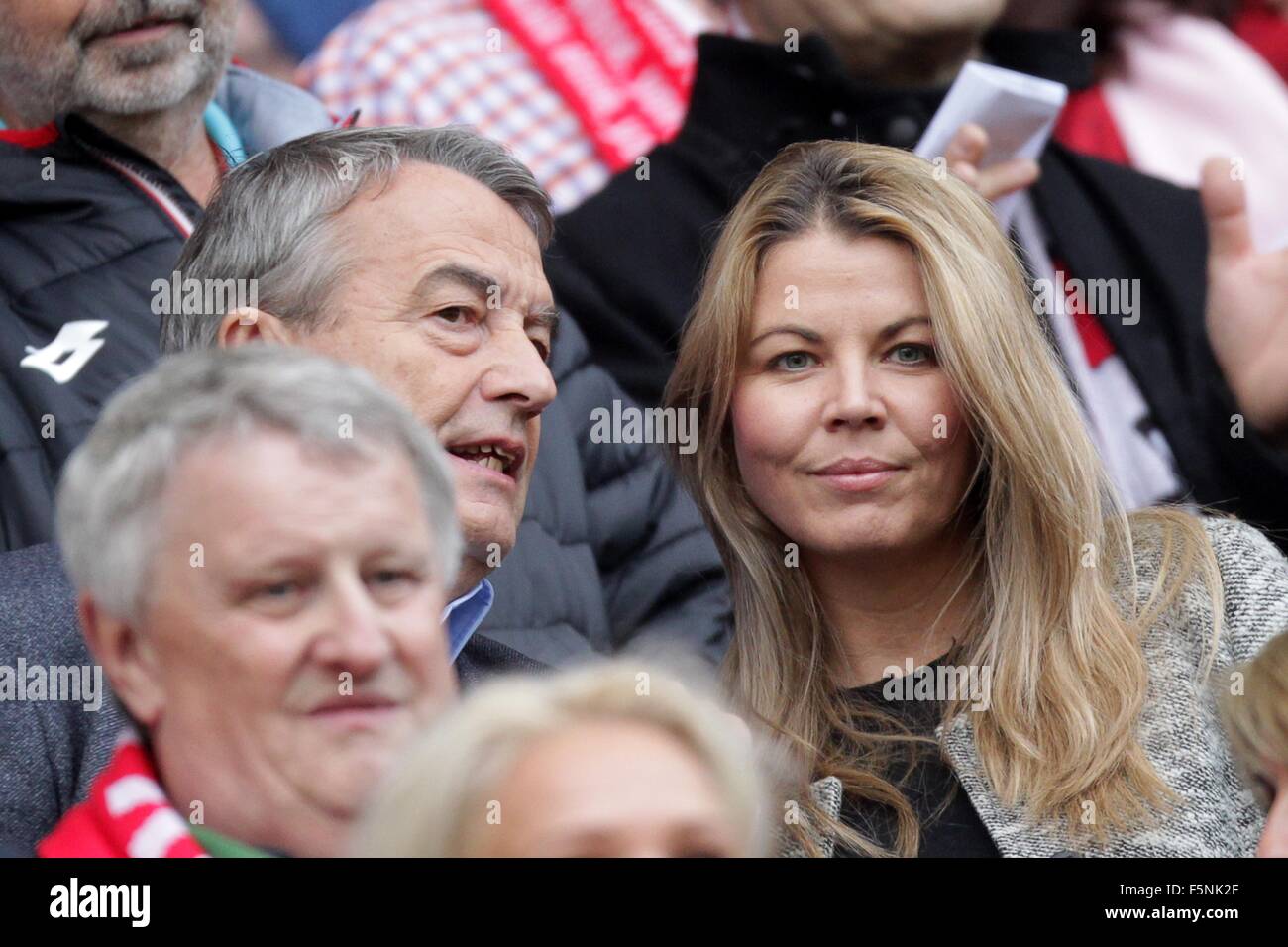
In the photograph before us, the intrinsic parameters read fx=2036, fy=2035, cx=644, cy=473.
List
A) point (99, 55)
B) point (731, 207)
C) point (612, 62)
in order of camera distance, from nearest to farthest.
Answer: point (99, 55)
point (731, 207)
point (612, 62)

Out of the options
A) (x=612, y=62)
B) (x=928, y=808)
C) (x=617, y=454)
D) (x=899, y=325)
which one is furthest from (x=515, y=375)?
(x=612, y=62)

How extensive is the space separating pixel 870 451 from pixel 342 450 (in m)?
1.02

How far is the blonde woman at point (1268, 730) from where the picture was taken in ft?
7.27

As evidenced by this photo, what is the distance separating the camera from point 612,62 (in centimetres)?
403

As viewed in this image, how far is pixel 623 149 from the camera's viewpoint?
12.8ft

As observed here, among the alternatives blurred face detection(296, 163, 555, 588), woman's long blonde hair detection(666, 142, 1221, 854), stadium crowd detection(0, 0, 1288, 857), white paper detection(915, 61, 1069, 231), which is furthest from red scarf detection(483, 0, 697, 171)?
blurred face detection(296, 163, 555, 588)

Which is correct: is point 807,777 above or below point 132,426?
below

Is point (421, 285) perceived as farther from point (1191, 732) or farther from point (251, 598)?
point (1191, 732)

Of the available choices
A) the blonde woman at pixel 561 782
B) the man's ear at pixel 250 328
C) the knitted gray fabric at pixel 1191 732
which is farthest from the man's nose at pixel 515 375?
the blonde woman at pixel 561 782

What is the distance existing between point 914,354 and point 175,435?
1.23 metres

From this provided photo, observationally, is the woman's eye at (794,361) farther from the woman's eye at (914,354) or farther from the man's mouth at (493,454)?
the man's mouth at (493,454)

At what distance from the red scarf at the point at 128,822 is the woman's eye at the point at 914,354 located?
1.23 metres
